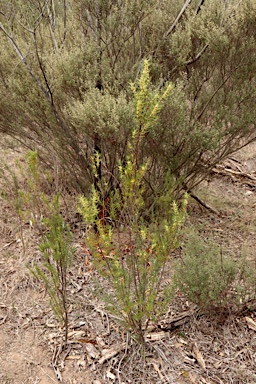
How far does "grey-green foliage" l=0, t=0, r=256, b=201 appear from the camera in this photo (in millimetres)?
3229

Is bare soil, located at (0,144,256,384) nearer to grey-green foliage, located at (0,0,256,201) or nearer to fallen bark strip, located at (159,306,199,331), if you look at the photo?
fallen bark strip, located at (159,306,199,331)

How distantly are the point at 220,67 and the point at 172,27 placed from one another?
2.23ft

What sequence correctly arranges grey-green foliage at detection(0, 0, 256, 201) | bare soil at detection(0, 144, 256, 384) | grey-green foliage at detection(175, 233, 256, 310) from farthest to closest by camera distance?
grey-green foliage at detection(0, 0, 256, 201), grey-green foliage at detection(175, 233, 256, 310), bare soil at detection(0, 144, 256, 384)

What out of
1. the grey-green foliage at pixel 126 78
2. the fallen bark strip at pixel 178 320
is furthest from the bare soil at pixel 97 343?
the grey-green foliage at pixel 126 78

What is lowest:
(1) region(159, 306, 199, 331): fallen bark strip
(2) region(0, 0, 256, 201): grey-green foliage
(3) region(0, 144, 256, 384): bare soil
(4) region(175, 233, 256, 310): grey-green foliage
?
(3) region(0, 144, 256, 384): bare soil

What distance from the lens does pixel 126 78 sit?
135 inches

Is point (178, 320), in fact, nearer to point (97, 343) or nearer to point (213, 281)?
point (213, 281)

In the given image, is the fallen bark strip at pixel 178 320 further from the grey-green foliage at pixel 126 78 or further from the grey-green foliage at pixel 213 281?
the grey-green foliage at pixel 126 78

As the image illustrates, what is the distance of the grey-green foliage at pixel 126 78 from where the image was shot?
10.6 ft

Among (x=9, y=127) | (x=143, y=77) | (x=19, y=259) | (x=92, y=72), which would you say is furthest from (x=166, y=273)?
(x=9, y=127)

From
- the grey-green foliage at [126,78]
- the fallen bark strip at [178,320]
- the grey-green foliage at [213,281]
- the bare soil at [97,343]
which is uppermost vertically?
the grey-green foliage at [126,78]

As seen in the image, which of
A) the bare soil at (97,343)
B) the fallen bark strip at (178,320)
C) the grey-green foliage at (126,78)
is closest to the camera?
the bare soil at (97,343)

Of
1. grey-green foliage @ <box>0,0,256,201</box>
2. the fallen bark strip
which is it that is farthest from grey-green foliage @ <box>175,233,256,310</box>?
grey-green foliage @ <box>0,0,256,201</box>

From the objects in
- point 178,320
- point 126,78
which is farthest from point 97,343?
point 126,78
